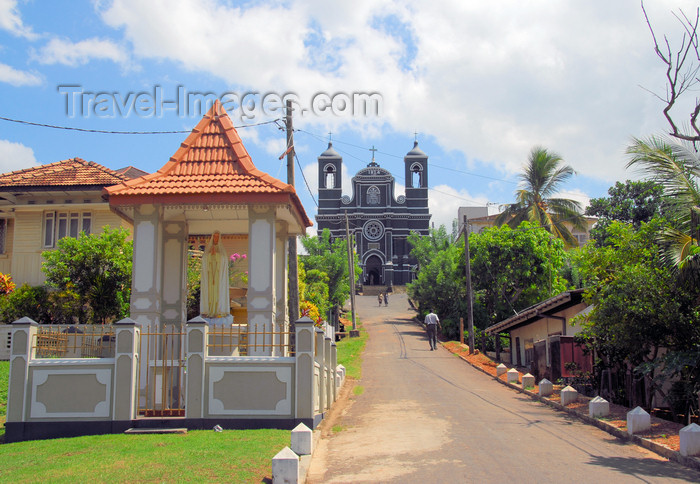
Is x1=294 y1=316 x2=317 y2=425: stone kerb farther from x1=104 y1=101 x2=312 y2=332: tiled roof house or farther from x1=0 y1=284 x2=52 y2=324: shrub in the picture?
x1=0 y1=284 x2=52 y2=324: shrub

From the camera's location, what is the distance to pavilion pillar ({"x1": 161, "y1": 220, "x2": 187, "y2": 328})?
14531 millimetres

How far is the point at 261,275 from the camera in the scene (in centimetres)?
1325

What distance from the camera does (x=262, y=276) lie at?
1325cm

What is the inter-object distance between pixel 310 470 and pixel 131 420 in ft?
12.9

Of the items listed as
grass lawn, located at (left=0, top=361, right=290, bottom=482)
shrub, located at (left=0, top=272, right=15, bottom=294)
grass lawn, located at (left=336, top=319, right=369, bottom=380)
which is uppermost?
shrub, located at (left=0, top=272, right=15, bottom=294)

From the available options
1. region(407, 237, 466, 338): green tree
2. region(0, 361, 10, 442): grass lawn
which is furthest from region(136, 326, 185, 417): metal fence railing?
region(407, 237, 466, 338): green tree

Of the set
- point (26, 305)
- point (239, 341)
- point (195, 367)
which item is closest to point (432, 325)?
point (26, 305)

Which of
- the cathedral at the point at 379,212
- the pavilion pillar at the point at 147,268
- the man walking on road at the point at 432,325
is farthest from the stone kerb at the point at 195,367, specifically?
the cathedral at the point at 379,212

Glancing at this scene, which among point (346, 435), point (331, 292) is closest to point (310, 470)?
point (346, 435)

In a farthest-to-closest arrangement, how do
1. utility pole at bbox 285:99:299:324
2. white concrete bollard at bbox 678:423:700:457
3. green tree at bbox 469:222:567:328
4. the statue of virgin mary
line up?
green tree at bbox 469:222:567:328
utility pole at bbox 285:99:299:324
the statue of virgin mary
white concrete bollard at bbox 678:423:700:457

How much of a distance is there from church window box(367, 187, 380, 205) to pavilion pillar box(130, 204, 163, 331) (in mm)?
62682

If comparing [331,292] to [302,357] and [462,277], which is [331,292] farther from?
[302,357]

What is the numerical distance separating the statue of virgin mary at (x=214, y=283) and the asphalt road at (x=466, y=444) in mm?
3347

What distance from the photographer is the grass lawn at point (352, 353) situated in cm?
2383
